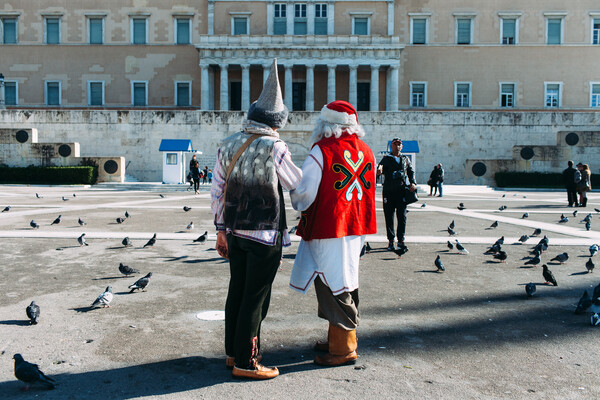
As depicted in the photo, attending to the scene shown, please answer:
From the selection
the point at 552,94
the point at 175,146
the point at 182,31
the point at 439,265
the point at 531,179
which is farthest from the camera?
the point at 182,31

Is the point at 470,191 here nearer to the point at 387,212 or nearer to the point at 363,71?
the point at 387,212

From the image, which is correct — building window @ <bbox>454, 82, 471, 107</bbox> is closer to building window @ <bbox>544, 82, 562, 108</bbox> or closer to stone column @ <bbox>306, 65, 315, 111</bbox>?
building window @ <bbox>544, 82, 562, 108</bbox>

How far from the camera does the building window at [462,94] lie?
46344mm

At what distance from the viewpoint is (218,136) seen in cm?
3228

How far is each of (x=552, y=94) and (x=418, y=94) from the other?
11.8 meters

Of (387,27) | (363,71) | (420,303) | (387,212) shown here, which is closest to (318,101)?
(363,71)

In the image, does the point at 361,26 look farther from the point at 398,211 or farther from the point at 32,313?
the point at 32,313

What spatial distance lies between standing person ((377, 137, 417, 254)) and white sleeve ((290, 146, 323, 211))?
4622mm

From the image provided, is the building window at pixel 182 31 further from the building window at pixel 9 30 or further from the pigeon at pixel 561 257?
the pigeon at pixel 561 257

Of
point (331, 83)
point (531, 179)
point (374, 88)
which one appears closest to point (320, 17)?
point (331, 83)

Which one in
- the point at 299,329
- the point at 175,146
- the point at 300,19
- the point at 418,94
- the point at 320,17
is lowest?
the point at 299,329

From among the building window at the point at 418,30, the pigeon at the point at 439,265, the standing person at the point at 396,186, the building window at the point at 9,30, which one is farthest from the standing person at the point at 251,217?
the building window at the point at 9,30

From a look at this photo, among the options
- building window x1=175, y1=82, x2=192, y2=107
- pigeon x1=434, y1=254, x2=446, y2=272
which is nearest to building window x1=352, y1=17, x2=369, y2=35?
building window x1=175, y1=82, x2=192, y2=107

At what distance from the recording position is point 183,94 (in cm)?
4684
